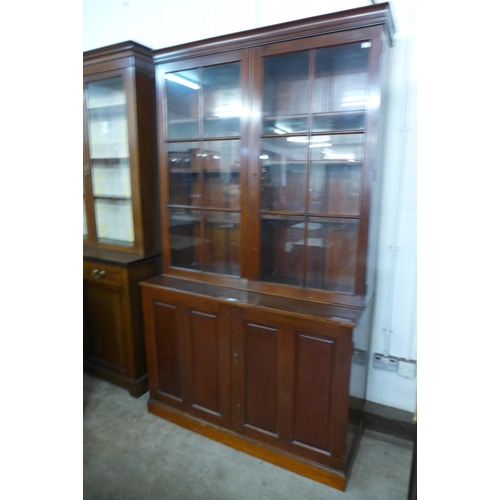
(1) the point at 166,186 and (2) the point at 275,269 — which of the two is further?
(1) the point at 166,186

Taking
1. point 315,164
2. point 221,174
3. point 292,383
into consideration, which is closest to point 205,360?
point 292,383

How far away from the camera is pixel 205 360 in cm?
180

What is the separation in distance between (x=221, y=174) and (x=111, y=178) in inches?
38.6

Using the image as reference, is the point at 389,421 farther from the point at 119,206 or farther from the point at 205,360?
the point at 119,206

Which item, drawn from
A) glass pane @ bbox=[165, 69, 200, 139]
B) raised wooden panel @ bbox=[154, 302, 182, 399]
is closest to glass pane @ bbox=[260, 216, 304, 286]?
raised wooden panel @ bbox=[154, 302, 182, 399]

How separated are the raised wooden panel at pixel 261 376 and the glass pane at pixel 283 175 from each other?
2.09 feet

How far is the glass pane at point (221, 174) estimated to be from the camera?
181 cm

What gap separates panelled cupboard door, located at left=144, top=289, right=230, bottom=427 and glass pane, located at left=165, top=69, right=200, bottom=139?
0.92m

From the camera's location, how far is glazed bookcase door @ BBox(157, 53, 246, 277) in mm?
1767

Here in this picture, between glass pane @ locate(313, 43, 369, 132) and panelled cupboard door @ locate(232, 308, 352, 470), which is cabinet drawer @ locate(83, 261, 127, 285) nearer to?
panelled cupboard door @ locate(232, 308, 352, 470)
